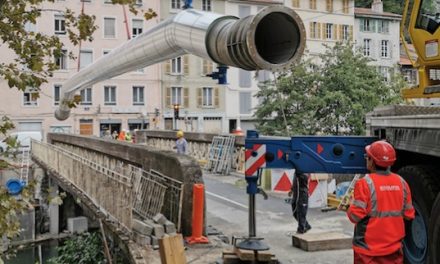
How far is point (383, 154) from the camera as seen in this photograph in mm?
4926

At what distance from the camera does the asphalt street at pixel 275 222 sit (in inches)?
334

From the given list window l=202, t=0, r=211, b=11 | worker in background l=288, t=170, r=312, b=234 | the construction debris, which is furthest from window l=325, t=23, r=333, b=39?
worker in background l=288, t=170, r=312, b=234

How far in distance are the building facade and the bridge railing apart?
1786 inches

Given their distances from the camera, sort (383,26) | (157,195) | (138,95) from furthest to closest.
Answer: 1. (383,26)
2. (138,95)
3. (157,195)

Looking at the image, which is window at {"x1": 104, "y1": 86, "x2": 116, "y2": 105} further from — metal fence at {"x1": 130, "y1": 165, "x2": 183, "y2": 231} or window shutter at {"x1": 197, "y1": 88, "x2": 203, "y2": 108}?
metal fence at {"x1": 130, "y1": 165, "x2": 183, "y2": 231}

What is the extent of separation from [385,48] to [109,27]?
29858 mm

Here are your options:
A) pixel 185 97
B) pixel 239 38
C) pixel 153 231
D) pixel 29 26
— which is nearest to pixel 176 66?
pixel 185 97

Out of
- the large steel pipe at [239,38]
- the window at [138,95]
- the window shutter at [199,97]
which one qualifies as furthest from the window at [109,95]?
the large steel pipe at [239,38]

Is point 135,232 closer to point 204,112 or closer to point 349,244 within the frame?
point 349,244

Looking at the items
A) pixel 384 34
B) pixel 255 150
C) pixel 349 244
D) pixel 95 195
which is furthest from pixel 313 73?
pixel 384 34

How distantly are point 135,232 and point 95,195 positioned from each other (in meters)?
3.86

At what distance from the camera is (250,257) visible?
7230 mm

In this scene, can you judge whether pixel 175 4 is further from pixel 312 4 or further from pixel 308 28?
pixel 312 4

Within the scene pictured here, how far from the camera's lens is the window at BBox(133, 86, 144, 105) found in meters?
48.1
